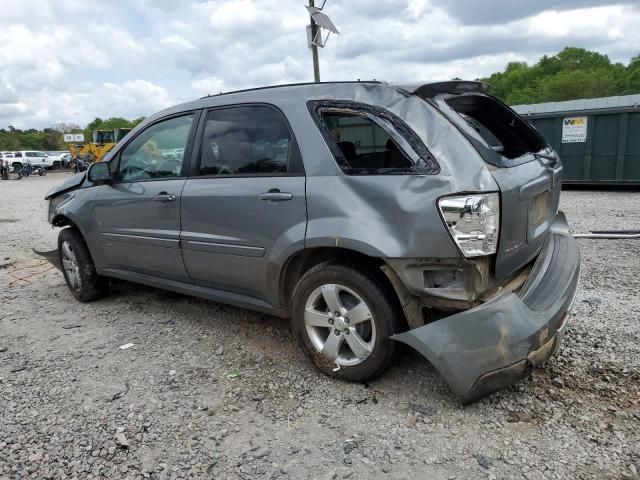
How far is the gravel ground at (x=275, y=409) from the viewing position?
2.47m

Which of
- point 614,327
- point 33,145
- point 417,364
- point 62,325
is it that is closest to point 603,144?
point 614,327

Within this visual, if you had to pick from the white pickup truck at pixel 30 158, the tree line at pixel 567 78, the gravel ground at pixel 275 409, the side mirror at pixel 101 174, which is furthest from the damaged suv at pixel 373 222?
the tree line at pixel 567 78

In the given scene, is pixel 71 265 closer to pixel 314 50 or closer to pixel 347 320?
pixel 347 320

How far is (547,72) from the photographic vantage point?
75.8 metres

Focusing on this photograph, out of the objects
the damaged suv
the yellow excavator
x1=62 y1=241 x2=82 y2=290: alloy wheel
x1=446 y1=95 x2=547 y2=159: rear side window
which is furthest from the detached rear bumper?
the yellow excavator

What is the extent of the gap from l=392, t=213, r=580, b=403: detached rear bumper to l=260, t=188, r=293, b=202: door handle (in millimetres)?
1064

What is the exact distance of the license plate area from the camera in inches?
116

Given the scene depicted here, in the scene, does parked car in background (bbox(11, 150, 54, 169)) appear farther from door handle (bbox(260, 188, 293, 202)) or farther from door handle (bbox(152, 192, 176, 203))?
door handle (bbox(260, 188, 293, 202))

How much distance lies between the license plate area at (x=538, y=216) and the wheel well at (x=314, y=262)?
87cm

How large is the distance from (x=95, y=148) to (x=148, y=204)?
106ft

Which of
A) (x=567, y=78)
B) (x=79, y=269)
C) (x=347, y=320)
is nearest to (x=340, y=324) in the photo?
(x=347, y=320)

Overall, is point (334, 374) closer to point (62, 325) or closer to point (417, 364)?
point (417, 364)

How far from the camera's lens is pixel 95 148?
3328 centimetres

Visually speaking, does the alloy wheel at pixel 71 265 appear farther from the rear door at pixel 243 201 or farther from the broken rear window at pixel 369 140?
the broken rear window at pixel 369 140
